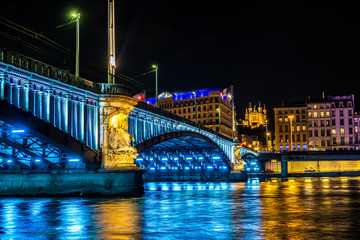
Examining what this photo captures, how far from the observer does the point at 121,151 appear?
39.8 meters

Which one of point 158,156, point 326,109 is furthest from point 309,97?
point 158,156

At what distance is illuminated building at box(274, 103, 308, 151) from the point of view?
164250 millimetres

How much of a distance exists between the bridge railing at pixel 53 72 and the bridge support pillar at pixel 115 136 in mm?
844

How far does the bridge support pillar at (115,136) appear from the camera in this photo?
39.5 metres

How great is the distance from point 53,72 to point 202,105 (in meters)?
137

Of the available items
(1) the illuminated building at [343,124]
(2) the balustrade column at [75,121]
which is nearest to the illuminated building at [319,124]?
(1) the illuminated building at [343,124]

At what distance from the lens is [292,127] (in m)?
166

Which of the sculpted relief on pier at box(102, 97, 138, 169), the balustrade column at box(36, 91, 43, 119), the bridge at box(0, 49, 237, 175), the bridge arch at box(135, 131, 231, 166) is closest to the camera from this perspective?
the bridge at box(0, 49, 237, 175)

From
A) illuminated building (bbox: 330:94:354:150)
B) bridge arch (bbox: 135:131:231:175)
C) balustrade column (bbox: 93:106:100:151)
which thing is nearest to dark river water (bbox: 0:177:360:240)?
balustrade column (bbox: 93:106:100:151)

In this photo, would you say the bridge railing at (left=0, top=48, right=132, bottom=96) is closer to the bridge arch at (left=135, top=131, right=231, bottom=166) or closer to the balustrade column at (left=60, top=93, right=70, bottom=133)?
the balustrade column at (left=60, top=93, right=70, bottom=133)

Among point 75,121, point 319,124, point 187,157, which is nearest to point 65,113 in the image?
point 75,121

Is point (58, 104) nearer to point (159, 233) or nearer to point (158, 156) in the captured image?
point (159, 233)

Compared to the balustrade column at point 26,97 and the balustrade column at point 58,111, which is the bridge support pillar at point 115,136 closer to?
the balustrade column at point 58,111

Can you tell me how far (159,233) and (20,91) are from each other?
Result: 19542mm
